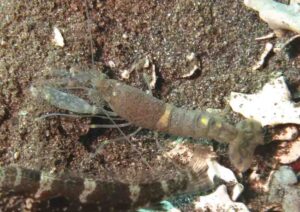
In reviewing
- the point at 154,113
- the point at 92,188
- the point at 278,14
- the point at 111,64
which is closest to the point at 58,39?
the point at 111,64

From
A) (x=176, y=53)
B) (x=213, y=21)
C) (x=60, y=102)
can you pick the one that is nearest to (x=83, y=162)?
(x=60, y=102)

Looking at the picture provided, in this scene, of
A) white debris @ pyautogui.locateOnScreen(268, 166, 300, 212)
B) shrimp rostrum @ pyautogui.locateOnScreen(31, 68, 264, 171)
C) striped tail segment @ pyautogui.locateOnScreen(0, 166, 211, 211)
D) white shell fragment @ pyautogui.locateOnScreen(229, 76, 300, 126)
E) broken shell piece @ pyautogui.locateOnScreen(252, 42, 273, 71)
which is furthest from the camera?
broken shell piece @ pyautogui.locateOnScreen(252, 42, 273, 71)

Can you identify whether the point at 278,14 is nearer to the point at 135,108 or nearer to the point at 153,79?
the point at 153,79

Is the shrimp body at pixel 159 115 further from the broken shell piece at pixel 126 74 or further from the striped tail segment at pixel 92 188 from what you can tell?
the striped tail segment at pixel 92 188

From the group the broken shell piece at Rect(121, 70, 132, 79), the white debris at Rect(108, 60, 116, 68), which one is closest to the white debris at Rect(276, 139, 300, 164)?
the broken shell piece at Rect(121, 70, 132, 79)

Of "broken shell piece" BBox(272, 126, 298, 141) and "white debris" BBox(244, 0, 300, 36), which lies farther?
"white debris" BBox(244, 0, 300, 36)

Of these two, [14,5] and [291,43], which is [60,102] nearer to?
[14,5]

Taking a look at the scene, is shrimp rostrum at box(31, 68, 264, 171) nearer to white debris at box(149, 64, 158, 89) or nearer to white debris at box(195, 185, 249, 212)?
white debris at box(149, 64, 158, 89)
